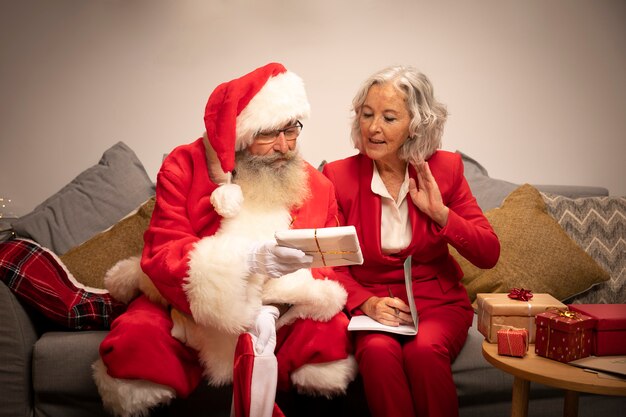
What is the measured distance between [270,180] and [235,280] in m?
0.42

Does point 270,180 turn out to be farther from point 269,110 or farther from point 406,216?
point 406,216

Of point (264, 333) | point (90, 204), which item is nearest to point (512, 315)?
point (264, 333)

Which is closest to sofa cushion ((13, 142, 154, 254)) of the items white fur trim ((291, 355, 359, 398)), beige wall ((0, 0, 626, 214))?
beige wall ((0, 0, 626, 214))

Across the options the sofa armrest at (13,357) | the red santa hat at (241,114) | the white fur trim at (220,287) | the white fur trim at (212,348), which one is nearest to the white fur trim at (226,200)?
the red santa hat at (241,114)

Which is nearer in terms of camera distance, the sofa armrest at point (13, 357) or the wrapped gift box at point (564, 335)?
the wrapped gift box at point (564, 335)

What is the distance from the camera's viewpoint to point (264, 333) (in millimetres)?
2043

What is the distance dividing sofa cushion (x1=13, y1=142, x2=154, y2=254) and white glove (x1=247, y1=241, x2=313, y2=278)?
1.09 m

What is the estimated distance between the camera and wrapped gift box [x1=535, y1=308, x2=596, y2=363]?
1.82 metres

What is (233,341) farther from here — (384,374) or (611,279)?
(611,279)

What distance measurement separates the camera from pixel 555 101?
362 cm

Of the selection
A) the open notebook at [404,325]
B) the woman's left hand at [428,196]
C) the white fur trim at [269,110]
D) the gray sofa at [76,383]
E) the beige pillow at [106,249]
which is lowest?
the gray sofa at [76,383]

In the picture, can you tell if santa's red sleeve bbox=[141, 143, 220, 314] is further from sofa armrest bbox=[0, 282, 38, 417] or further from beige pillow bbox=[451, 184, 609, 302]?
beige pillow bbox=[451, 184, 609, 302]

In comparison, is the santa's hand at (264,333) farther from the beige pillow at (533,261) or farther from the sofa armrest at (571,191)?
the sofa armrest at (571,191)

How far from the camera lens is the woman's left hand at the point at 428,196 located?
7.63 feet
